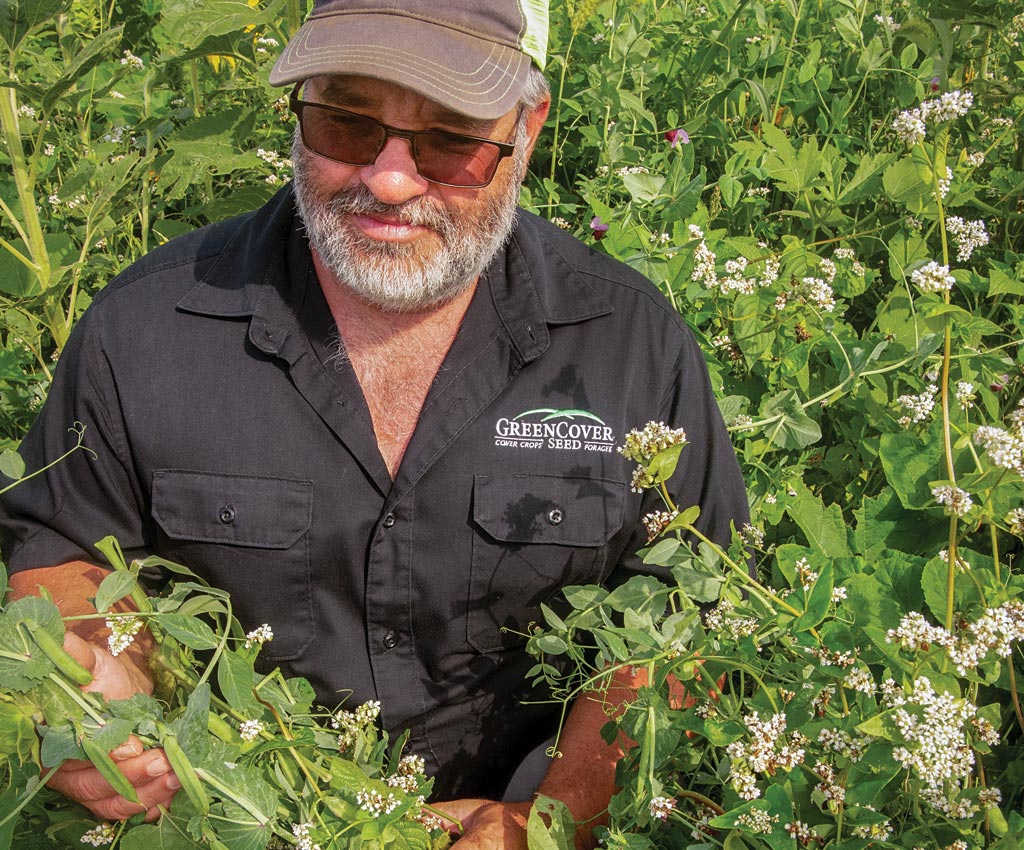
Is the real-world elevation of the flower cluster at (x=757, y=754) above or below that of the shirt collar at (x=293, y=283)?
below

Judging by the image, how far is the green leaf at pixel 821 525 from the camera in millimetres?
2344

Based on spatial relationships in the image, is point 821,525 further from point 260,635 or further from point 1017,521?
point 260,635

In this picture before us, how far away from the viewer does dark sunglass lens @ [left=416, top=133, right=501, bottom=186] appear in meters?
2.30

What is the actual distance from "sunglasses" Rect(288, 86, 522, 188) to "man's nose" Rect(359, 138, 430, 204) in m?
0.01

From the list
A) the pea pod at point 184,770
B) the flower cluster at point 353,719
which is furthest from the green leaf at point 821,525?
the pea pod at point 184,770

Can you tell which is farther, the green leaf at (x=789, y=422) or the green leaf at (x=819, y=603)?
the green leaf at (x=789, y=422)

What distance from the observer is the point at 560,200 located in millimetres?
3912

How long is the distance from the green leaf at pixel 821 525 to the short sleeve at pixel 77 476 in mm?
1474

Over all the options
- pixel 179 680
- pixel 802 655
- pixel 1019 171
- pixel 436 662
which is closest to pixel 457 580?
pixel 436 662

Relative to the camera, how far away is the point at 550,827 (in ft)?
6.48

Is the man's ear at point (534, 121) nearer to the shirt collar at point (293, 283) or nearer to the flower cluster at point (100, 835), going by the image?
the shirt collar at point (293, 283)

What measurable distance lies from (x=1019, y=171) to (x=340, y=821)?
9.78 ft

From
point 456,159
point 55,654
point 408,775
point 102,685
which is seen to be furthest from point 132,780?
point 456,159

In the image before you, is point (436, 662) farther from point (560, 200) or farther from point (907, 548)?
point (560, 200)
